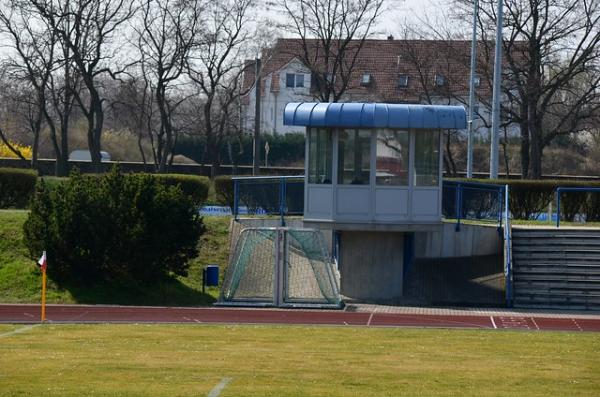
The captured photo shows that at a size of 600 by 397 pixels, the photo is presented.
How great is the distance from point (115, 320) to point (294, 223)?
910 cm

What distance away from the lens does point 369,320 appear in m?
23.8

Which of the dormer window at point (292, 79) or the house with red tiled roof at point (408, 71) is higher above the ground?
the dormer window at point (292, 79)

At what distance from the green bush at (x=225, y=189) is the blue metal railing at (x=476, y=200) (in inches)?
307

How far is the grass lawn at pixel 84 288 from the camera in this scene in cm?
2667

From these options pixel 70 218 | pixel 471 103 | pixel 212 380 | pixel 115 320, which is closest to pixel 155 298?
pixel 70 218

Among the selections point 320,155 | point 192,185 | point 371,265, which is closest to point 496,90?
point 192,185

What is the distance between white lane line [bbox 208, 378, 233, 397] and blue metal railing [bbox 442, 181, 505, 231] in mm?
18180

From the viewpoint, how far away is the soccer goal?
26406mm

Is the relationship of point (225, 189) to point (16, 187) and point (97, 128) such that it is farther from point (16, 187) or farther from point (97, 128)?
point (97, 128)

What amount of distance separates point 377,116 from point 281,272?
4.67 meters

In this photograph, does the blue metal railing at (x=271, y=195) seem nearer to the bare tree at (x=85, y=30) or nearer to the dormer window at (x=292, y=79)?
the bare tree at (x=85, y=30)

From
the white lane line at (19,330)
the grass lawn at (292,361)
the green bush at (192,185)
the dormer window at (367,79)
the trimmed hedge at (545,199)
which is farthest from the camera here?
the dormer window at (367,79)

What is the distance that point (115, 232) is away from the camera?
89.2 feet

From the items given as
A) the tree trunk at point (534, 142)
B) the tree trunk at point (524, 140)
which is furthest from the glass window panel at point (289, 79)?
the tree trunk at point (534, 142)
